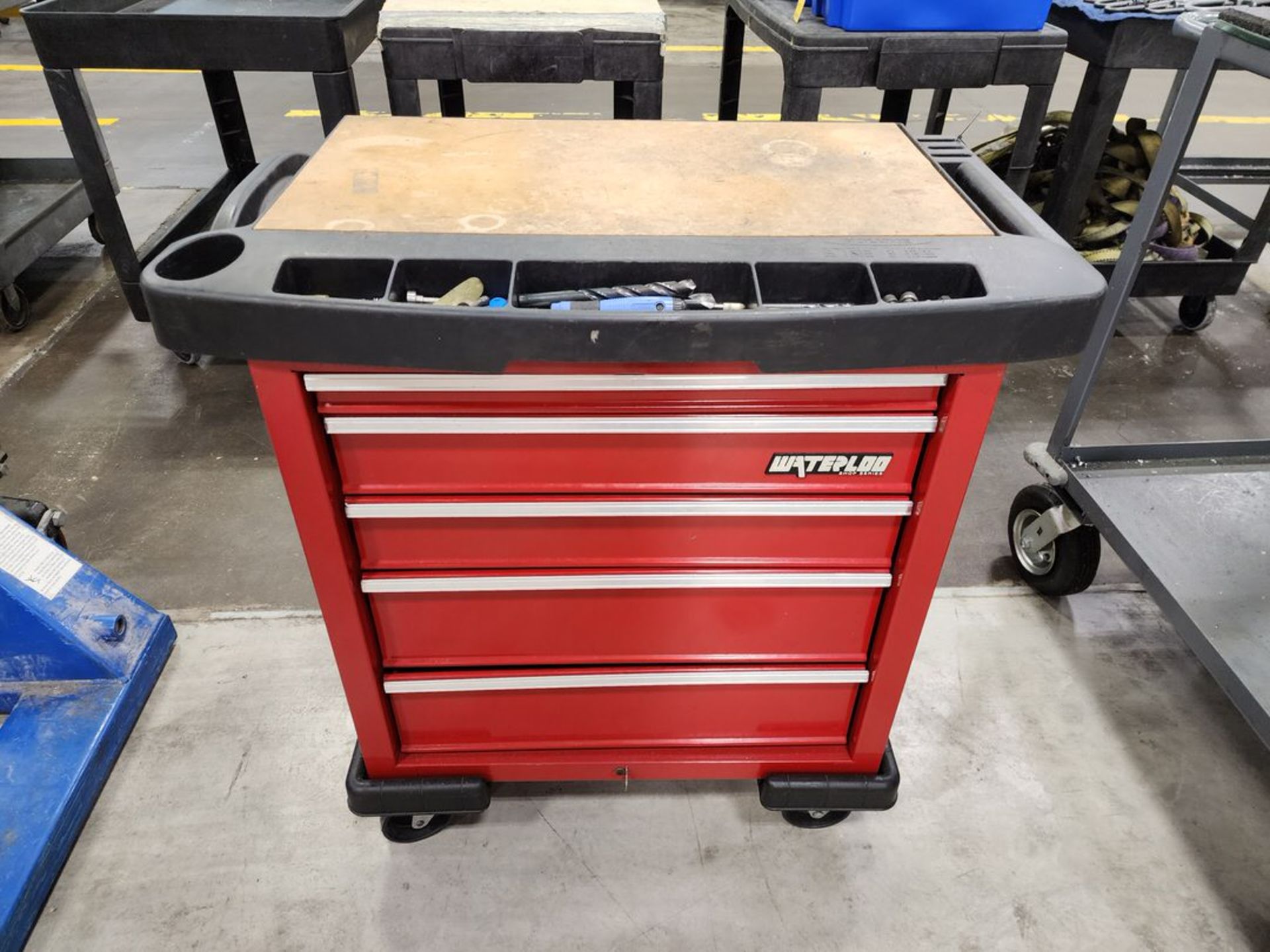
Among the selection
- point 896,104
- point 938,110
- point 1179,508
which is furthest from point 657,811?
point 938,110

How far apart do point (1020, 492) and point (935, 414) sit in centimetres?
104

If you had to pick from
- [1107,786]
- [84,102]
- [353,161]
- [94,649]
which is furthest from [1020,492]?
[84,102]

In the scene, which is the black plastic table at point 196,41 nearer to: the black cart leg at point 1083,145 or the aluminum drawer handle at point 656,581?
the aluminum drawer handle at point 656,581

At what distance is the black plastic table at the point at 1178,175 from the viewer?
2.18 metres

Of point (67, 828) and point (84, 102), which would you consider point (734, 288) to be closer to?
point (67, 828)

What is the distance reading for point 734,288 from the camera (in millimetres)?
913

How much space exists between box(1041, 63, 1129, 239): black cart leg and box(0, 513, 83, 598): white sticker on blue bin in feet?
8.01

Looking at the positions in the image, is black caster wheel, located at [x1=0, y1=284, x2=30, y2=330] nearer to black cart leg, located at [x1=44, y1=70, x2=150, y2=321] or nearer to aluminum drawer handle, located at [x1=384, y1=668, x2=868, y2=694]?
black cart leg, located at [x1=44, y1=70, x2=150, y2=321]

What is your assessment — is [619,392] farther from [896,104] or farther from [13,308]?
[13,308]

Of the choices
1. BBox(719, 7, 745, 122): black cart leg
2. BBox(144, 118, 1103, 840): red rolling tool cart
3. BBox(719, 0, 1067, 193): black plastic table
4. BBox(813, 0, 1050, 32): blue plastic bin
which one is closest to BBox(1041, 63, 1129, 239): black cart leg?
BBox(719, 0, 1067, 193): black plastic table

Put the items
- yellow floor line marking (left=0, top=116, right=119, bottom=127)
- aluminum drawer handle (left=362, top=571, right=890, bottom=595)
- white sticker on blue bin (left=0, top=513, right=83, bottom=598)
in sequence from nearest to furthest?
1. aluminum drawer handle (left=362, top=571, right=890, bottom=595)
2. white sticker on blue bin (left=0, top=513, right=83, bottom=598)
3. yellow floor line marking (left=0, top=116, right=119, bottom=127)

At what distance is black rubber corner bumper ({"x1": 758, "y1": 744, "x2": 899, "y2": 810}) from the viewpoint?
51.0 inches

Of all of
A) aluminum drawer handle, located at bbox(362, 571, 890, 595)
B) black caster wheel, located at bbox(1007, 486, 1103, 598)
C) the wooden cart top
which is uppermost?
the wooden cart top

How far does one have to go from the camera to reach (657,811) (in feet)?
4.66
